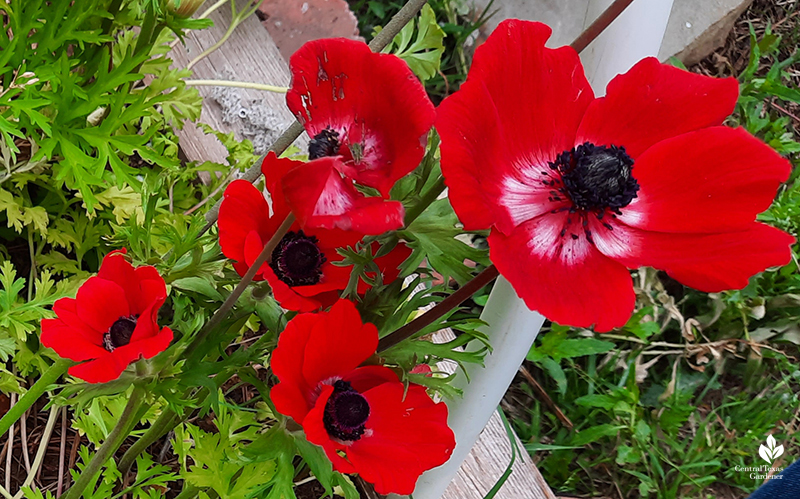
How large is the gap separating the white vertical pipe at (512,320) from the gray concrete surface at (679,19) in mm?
1389

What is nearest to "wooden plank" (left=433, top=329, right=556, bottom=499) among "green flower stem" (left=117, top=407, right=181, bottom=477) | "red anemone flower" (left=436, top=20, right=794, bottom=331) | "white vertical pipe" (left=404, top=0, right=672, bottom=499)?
"white vertical pipe" (left=404, top=0, right=672, bottom=499)

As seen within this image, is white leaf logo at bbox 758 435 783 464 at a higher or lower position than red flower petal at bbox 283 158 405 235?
lower

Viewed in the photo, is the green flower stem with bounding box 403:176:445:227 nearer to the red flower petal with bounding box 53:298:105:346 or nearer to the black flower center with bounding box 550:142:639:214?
the black flower center with bounding box 550:142:639:214

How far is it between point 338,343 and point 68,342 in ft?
0.71

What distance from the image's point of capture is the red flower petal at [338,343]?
0.46 meters

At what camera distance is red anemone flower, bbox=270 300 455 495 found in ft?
1.51

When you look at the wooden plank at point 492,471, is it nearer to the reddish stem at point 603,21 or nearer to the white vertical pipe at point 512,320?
the white vertical pipe at point 512,320

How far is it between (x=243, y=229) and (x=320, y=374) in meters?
0.12

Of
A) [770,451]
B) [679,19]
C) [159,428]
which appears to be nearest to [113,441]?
[159,428]

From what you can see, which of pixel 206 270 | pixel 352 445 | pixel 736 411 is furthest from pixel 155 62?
pixel 736 411

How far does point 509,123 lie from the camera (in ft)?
1.38

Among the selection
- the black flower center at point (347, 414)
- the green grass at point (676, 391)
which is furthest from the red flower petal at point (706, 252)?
the green grass at point (676, 391)

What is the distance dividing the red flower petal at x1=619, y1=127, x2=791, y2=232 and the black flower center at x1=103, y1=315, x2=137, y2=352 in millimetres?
384

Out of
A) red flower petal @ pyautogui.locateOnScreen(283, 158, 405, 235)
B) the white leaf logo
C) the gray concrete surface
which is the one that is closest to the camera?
red flower petal @ pyautogui.locateOnScreen(283, 158, 405, 235)
